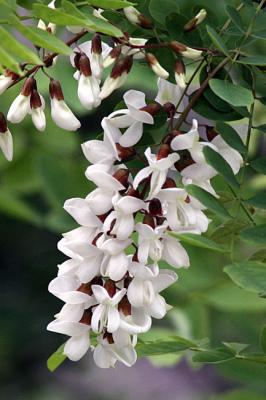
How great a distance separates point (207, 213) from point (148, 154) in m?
0.17

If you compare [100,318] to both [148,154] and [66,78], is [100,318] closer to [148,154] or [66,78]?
[148,154]

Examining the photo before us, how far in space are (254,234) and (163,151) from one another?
0.10m

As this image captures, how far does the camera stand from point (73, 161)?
1764mm

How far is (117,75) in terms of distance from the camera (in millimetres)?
782

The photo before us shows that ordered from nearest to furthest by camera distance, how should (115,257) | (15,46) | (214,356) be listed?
(15,46), (115,257), (214,356)

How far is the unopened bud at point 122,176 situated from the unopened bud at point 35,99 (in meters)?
0.09

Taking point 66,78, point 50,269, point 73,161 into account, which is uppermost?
point 66,78

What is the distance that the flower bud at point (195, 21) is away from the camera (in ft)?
A: 2.68

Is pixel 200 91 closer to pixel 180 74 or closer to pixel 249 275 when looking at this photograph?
pixel 180 74

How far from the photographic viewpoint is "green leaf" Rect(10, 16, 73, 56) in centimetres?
69

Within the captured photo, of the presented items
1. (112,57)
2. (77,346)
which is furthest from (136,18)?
(77,346)

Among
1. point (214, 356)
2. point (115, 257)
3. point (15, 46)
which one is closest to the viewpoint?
point (15, 46)

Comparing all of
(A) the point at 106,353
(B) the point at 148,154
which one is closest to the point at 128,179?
(B) the point at 148,154

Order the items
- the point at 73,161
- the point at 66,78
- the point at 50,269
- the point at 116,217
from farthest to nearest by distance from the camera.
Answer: the point at 50,269 → the point at 73,161 → the point at 66,78 → the point at 116,217
